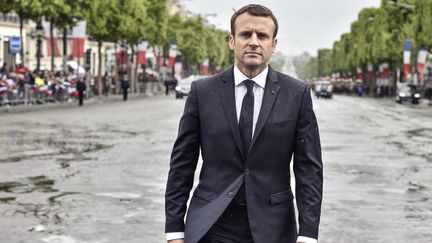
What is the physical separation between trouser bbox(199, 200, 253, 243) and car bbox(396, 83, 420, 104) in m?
68.3

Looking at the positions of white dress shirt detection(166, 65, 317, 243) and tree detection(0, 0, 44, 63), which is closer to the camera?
white dress shirt detection(166, 65, 317, 243)

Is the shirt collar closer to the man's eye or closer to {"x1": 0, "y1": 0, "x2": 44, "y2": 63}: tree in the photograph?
the man's eye

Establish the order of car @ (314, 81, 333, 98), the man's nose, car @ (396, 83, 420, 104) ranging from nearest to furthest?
the man's nose
car @ (396, 83, 420, 104)
car @ (314, 81, 333, 98)

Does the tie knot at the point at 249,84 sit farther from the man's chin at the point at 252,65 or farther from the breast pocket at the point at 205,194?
the breast pocket at the point at 205,194

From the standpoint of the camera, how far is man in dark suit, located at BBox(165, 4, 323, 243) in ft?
14.6

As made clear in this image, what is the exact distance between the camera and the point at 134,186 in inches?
559

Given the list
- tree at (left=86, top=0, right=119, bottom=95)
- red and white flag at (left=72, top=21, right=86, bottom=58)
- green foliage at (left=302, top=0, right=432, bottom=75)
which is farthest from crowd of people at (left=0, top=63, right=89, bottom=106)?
green foliage at (left=302, top=0, right=432, bottom=75)

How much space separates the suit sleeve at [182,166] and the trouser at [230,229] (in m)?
0.18

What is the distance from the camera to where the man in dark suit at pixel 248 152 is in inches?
175

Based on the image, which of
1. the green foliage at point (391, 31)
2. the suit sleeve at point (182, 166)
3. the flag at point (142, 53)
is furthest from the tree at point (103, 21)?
the suit sleeve at point (182, 166)

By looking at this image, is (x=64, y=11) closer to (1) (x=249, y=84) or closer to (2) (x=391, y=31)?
(1) (x=249, y=84)

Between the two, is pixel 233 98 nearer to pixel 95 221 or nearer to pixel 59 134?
pixel 95 221

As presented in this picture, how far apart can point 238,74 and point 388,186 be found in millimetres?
10495

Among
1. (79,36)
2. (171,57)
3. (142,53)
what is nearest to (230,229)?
(79,36)
